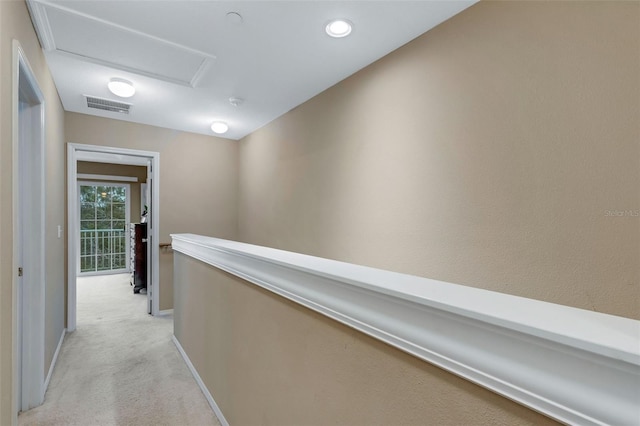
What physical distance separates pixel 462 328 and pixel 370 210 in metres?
1.71

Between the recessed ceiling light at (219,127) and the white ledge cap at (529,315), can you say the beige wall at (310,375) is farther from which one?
the recessed ceiling light at (219,127)

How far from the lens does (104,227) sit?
6.49m

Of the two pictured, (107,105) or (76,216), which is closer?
(107,105)

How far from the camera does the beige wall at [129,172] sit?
6164 mm

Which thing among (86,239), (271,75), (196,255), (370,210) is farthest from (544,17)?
(86,239)

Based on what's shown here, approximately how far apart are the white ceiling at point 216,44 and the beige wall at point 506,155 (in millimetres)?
221

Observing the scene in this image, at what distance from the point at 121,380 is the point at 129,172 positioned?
536cm

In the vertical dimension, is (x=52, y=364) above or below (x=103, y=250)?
below

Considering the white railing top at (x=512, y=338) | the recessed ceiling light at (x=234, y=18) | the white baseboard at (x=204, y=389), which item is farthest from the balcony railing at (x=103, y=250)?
the white railing top at (x=512, y=338)

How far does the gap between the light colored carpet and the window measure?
3.12 metres

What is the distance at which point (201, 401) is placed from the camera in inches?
81.7

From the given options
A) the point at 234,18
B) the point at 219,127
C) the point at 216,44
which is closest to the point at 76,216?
the point at 219,127

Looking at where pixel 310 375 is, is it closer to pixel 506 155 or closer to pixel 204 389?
pixel 506 155

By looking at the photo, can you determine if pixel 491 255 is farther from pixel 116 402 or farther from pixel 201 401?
pixel 116 402
